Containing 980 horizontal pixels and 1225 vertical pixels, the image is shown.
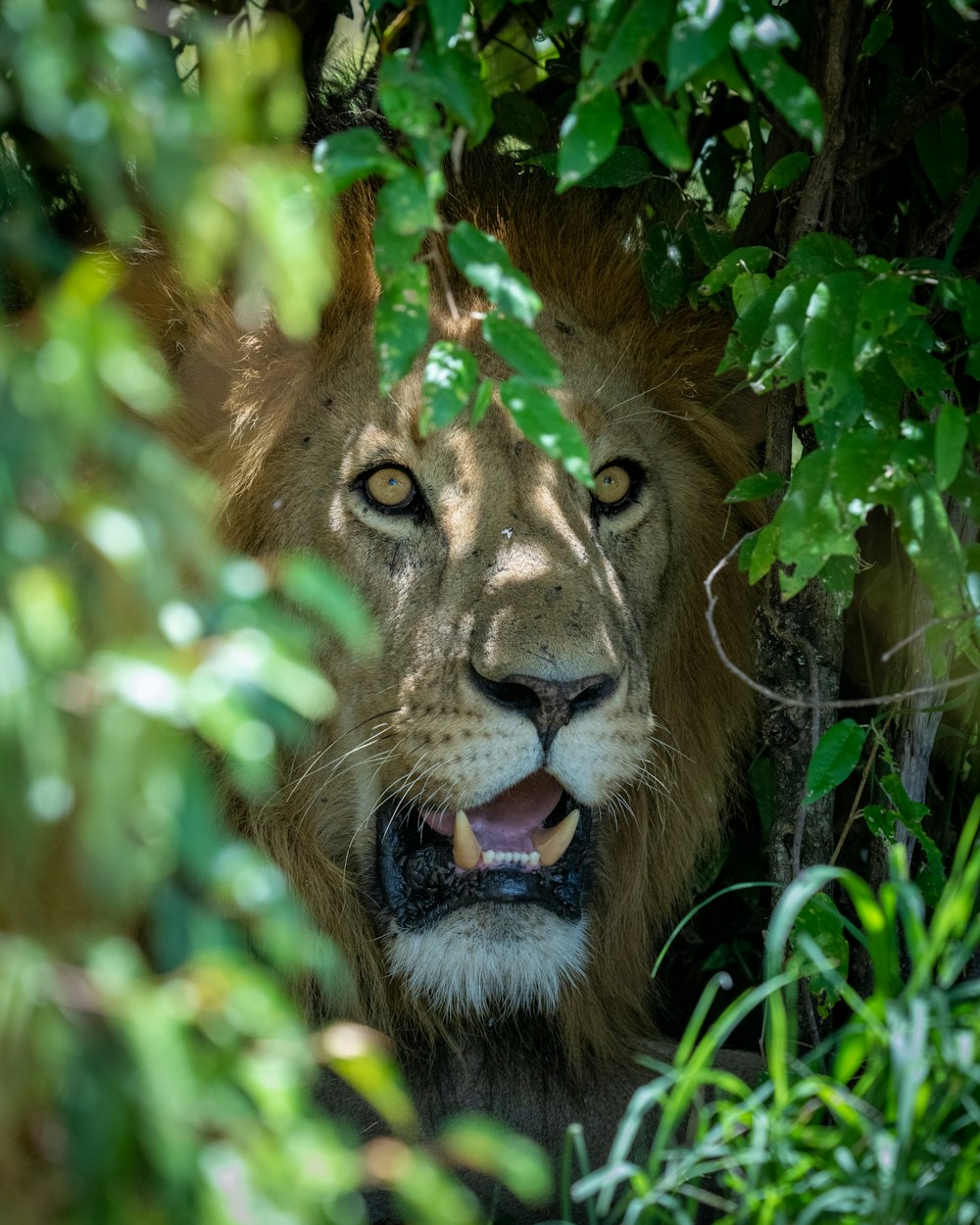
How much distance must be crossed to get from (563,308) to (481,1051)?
1.82 m

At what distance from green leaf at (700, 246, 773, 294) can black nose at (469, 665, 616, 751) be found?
86cm

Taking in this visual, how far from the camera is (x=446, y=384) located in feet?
7.11

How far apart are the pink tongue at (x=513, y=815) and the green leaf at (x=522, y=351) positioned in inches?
52.7

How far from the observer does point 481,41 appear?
3.36 metres

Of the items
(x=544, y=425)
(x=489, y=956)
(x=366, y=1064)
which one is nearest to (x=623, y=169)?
(x=544, y=425)

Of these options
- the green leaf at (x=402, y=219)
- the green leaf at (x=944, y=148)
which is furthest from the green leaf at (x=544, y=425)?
the green leaf at (x=944, y=148)

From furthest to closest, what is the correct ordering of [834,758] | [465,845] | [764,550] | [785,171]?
[465,845]
[785,171]
[834,758]
[764,550]

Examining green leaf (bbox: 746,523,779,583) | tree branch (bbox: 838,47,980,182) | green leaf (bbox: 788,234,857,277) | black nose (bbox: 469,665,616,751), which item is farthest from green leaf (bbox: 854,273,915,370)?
black nose (bbox: 469,665,616,751)

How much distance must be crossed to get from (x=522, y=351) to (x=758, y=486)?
958 millimetres

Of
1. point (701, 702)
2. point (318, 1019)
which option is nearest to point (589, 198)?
point (701, 702)

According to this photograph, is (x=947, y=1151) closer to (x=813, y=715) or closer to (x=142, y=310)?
(x=813, y=715)

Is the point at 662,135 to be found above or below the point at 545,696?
above

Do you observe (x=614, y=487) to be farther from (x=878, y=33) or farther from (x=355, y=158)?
(x=355, y=158)

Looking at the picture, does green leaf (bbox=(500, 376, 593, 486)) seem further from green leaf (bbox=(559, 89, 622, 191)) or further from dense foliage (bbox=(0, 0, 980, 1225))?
green leaf (bbox=(559, 89, 622, 191))
